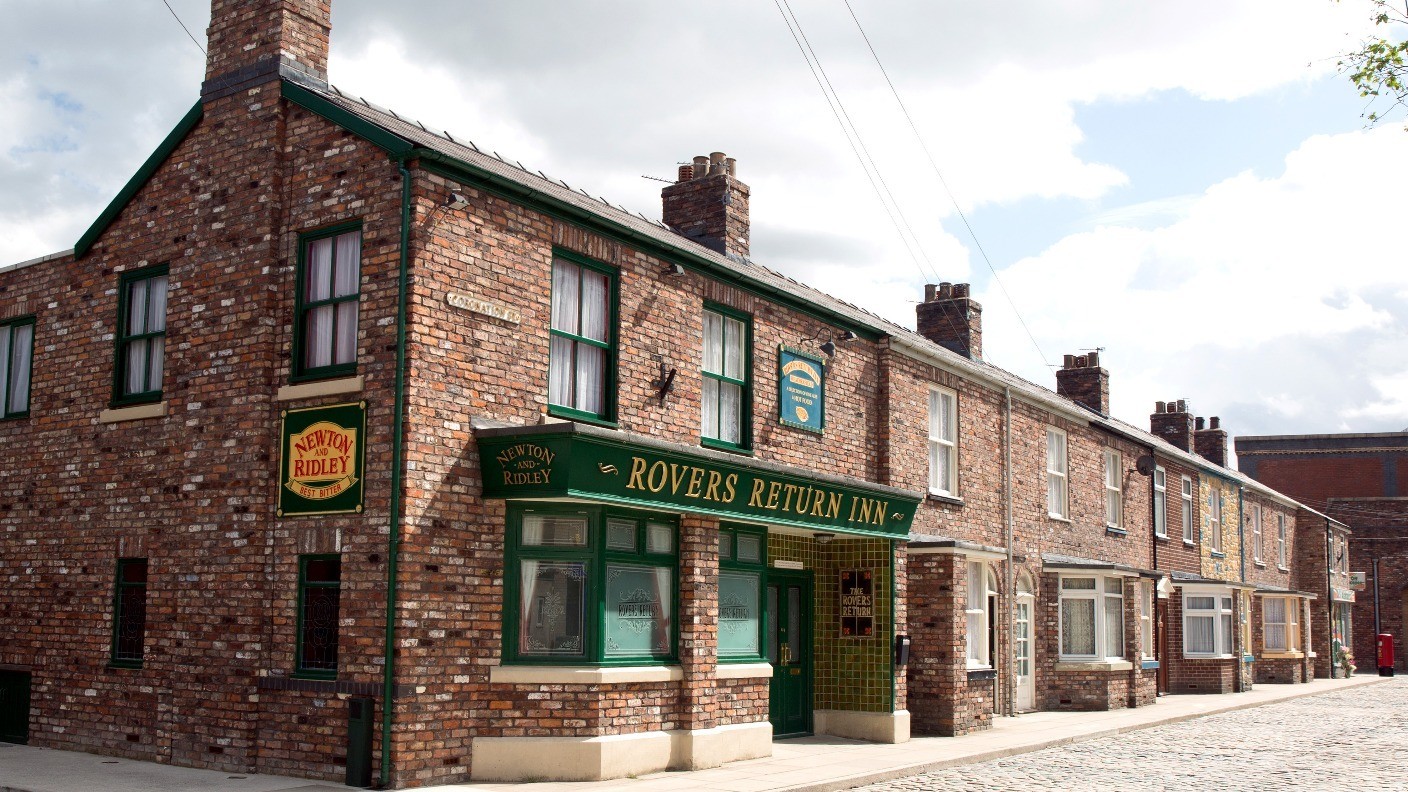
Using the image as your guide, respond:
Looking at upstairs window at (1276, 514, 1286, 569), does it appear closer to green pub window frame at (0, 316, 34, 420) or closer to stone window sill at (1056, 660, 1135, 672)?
stone window sill at (1056, 660, 1135, 672)

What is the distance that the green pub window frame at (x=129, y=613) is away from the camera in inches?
551

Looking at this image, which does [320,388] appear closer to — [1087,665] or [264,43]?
[264,43]

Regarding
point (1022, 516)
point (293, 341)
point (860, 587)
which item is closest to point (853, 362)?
point (860, 587)

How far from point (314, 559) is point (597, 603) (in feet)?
9.36

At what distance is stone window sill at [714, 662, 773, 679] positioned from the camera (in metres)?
14.8

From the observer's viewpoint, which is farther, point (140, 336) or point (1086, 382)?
point (1086, 382)

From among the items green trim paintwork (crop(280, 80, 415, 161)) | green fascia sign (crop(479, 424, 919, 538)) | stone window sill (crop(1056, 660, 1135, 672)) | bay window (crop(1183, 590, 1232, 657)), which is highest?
green trim paintwork (crop(280, 80, 415, 161))

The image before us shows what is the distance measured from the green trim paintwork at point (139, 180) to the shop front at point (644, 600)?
527 centimetres

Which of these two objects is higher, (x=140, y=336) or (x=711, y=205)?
(x=711, y=205)

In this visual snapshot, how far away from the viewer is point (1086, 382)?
33312mm

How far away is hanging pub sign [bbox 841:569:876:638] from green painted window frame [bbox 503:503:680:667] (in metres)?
4.77

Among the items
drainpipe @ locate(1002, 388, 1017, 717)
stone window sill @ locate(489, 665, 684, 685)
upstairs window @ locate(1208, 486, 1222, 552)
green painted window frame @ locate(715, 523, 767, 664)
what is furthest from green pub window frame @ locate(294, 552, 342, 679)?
upstairs window @ locate(1208, 486, 1222, 552)

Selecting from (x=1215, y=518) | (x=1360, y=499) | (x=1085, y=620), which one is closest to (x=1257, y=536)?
(x=1215, y=518)

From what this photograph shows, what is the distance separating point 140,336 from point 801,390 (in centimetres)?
830
